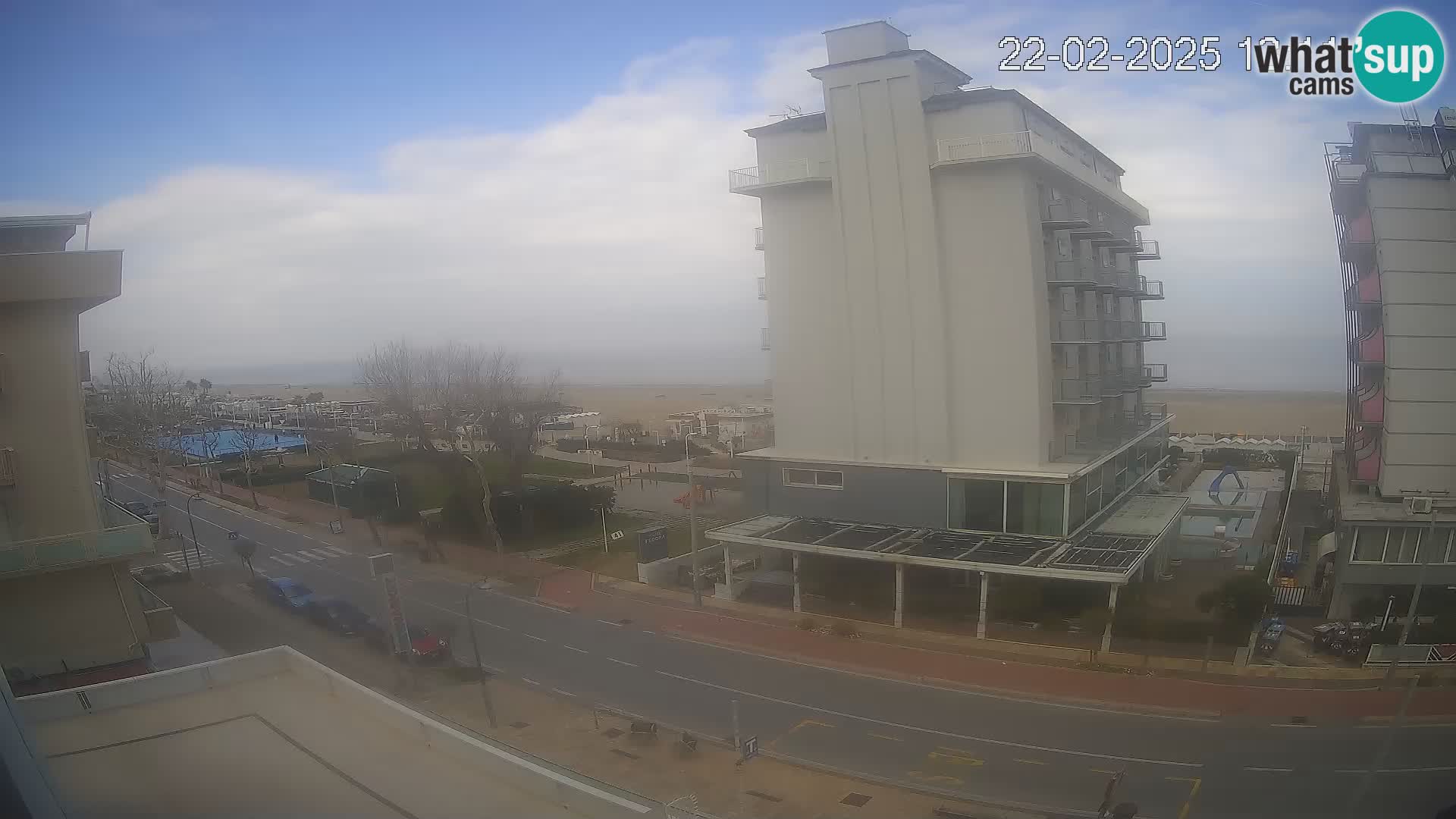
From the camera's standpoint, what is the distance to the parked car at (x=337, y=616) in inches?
152

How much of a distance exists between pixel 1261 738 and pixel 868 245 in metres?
4.65

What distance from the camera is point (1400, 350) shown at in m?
3.41

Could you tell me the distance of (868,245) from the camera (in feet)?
22.6

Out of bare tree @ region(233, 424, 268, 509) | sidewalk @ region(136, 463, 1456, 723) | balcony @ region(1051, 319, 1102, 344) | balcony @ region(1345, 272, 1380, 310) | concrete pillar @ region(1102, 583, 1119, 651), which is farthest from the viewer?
balcony @ region(1051, 319, 1102, 344)

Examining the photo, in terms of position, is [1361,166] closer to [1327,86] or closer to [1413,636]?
[1327,86]

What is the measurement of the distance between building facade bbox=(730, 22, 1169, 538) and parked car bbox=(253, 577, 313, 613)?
449 cm

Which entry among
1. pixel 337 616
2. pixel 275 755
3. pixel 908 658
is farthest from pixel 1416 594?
pixel 337 616

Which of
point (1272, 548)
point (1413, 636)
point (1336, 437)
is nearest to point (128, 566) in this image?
point (1413, 636)

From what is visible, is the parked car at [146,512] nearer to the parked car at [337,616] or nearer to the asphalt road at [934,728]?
the asphalt road at [934,728]

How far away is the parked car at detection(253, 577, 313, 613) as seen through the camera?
386 cm

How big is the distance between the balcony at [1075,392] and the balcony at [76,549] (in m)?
6.71

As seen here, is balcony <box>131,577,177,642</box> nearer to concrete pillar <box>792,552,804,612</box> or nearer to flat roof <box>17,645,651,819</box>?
flat roof <box>17,645,651,819</box>

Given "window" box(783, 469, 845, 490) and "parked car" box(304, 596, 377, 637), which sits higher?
"window" box(783, 469, 845, 490)

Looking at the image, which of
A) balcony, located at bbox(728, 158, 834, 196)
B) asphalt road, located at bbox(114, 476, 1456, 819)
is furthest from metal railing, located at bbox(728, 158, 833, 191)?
asphalt road, located at bbox(114, 476, 1456, 819)
